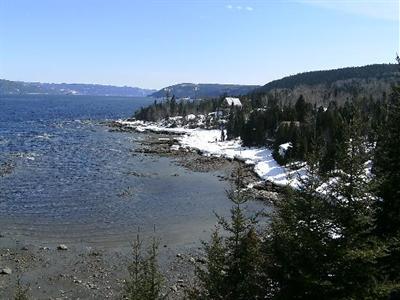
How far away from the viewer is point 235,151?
9300cm

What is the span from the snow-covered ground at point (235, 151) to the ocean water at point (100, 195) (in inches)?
333

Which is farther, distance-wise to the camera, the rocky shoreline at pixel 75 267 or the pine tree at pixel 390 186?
the rocky shoreline at pixel 75 267

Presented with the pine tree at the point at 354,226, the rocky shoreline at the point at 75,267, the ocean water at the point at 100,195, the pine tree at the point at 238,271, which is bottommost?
the rocky shoreline at the point at 75,267

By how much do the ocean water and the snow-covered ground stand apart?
846 centimetres

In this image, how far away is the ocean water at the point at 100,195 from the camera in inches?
1629

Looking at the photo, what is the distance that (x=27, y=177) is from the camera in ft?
201

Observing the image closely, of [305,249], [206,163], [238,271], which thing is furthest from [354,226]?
[206,163]

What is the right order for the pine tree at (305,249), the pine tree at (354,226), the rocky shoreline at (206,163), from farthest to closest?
the rocky shoreline at (206,163) < the pine tree at (305,249) < the pine tree at (354,226)

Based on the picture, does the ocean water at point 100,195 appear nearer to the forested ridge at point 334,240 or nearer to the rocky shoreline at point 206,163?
the rocky shoreline at point 206,163

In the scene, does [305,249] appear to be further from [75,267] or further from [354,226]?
[75,267]

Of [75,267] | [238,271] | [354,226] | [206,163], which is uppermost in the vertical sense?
[354,226]

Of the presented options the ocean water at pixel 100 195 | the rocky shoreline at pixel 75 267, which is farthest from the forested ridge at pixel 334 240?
the ocean water at pixel 100 195

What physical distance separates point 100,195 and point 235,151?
4444 centimetres

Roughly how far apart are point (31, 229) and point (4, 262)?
744 cm
